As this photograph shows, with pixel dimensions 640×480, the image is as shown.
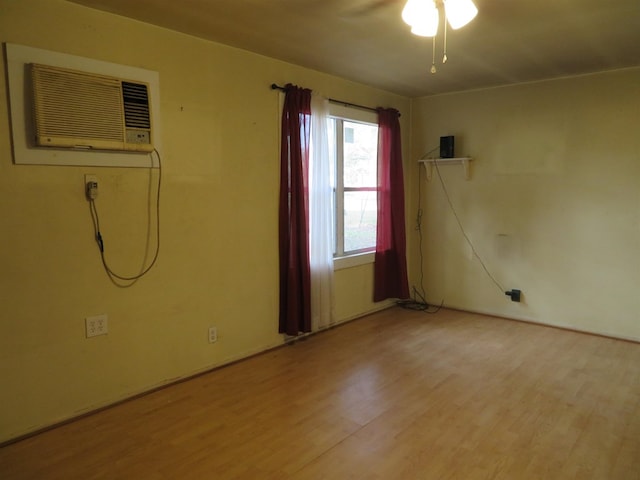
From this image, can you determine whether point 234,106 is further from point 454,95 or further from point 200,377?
point 454,95

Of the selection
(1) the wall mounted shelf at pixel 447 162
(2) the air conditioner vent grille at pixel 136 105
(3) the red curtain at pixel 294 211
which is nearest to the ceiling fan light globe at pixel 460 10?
(3) the red curtain at pixel 294 211

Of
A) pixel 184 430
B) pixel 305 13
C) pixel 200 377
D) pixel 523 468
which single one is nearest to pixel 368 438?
pixel 523 468

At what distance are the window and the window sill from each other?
2.2 inches

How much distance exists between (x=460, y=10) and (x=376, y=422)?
7.29 feet

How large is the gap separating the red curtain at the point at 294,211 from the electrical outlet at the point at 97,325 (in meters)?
1.41

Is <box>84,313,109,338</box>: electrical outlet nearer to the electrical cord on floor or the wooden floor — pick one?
the electrical cord on floor

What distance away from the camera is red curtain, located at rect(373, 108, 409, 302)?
462cm

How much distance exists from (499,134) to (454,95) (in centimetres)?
68

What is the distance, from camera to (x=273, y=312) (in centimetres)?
368

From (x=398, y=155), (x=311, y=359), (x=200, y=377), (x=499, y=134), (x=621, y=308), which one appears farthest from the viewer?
(x=398, y=155)

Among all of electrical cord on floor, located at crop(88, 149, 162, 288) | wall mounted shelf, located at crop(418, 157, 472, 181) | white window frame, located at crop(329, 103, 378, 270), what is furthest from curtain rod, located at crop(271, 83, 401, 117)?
electrical cord on floor, located at crop(88, 149, 162, 288)

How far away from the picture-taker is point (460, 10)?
204 centimetres

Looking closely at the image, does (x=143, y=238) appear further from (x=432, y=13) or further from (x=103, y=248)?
(x=432, y=13)

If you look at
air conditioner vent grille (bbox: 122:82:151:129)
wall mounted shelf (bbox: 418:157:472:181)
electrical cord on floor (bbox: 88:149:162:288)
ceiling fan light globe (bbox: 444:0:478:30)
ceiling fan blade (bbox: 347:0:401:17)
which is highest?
ceiling fan blade (bbox: 347:0:401:17)
